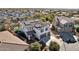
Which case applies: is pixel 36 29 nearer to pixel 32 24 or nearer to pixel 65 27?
pixel 32 24

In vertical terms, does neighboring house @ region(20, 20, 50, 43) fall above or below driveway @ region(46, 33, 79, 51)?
above

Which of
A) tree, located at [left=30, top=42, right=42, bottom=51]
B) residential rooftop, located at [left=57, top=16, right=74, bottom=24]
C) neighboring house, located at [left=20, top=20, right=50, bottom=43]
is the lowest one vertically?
tree, located at [left=30, top=42, right=42, bottom=51]

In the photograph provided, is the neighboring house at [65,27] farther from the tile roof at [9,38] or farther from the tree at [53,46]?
the tile roof at [9,38]

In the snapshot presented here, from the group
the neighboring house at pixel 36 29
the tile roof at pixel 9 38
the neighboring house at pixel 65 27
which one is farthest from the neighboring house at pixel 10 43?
the neighboring house at pixel 65 27

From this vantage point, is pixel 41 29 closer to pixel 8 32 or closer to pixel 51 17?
pixel 51 17

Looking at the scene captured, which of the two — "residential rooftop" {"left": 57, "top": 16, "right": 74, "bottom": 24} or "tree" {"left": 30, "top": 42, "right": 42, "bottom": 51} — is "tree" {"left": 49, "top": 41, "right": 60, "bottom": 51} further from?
"residential rooftop" {"left": 57, "top": 16, "right": 74, "bottom": 24}

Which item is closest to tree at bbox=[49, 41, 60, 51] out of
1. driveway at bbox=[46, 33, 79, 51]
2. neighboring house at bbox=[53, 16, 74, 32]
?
driveway at bbox=[46, 33, 79, 51]

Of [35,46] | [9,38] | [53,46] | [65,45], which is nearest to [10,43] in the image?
[9,38]
